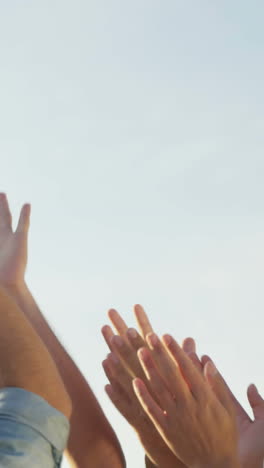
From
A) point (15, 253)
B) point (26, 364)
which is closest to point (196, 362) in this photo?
point (15, 253)

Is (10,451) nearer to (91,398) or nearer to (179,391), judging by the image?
(179,391)

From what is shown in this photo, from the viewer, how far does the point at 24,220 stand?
12.2ft

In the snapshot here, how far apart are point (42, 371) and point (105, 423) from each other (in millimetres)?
1872

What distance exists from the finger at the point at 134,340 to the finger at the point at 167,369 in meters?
0.55

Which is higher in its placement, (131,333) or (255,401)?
(131,333)

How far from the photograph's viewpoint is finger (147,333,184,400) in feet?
9.31

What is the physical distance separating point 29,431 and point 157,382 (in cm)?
143

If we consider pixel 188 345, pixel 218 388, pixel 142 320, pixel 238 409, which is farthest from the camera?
pixel 142 320

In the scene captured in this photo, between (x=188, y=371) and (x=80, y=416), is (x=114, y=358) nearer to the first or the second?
(x=80, y=416)

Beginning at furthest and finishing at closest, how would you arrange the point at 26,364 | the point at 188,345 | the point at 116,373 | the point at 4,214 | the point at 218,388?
the point at 4,214 → the point at 116,373 → the point at 188,345 → the point at 218,388 → the point at 26,364

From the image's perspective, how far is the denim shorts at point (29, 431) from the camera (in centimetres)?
147

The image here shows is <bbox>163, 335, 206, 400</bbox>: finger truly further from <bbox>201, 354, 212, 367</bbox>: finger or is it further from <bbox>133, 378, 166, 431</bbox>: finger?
<bbox>201, 354, 212, 367</bbox>: finger

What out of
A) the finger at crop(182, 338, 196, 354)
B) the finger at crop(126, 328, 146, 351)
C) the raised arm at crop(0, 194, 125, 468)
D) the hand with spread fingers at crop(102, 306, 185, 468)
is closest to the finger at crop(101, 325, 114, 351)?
the hand with spread fingers at crop(102, 306, 185, 468)

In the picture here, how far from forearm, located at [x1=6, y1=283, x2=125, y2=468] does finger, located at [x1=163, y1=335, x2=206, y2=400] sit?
0.67 m
